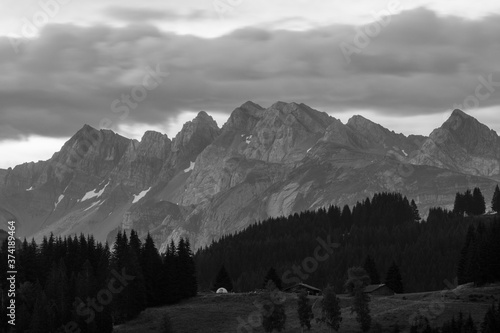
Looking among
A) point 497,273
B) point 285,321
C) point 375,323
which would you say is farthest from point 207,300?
point 497,273

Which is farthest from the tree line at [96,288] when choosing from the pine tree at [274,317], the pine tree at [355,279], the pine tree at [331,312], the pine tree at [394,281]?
the pine tree at [394,281]

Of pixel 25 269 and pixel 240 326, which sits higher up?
pixel 25 269

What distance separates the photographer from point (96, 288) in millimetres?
177625

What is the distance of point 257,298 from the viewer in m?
172

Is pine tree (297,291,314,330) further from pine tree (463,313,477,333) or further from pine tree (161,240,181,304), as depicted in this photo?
pine tree (161,240,181,304)

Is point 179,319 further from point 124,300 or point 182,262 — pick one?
point 182,262

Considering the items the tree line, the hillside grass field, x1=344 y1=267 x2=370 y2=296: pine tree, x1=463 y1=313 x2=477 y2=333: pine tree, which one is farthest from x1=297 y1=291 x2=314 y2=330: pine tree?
the tree line

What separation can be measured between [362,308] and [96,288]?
156 ft

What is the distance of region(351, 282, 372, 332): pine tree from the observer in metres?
153

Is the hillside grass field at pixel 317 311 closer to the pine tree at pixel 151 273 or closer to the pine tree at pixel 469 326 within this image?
the pine tree at pixel 469 326

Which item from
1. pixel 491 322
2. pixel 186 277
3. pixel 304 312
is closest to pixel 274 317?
pixel 304 312

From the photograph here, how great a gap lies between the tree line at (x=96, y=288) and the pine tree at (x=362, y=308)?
123ft

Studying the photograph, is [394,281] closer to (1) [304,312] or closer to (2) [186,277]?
(2) [186,277]

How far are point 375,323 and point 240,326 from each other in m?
21.3
